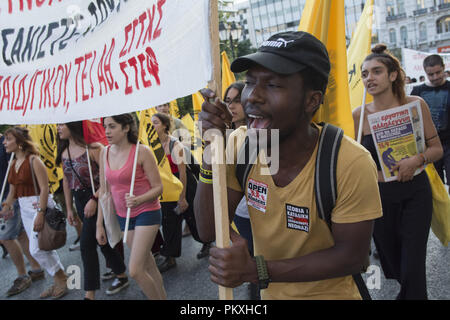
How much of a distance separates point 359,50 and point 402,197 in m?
1.38

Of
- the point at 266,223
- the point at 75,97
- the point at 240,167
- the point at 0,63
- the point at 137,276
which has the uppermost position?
the point at 0,63

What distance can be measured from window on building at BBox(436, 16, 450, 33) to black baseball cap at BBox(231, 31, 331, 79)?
6405cm

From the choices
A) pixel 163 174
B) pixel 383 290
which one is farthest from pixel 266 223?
pixel 163 174

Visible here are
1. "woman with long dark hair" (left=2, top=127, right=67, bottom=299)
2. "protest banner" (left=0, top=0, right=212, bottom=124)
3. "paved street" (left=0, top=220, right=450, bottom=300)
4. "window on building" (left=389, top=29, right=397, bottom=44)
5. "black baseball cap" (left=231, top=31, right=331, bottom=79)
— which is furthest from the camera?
"window on building" (left=389, top=29, right=397, bottom=44)

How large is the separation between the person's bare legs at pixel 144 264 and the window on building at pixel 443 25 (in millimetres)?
63462

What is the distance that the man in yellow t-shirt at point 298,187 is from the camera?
4.33ft

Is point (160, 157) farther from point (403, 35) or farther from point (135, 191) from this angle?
point (403, 35)

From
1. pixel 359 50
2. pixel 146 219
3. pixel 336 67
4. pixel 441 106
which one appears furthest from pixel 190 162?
pixel 441 106

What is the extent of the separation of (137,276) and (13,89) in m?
1.74

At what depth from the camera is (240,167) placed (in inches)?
63.6

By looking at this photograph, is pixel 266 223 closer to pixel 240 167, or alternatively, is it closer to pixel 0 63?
pixel 240 167

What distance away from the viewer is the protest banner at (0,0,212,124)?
1.49m

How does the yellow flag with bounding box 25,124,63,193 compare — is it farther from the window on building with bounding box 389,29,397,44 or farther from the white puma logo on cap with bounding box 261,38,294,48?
the window on building with bounding box 389,29,397,44

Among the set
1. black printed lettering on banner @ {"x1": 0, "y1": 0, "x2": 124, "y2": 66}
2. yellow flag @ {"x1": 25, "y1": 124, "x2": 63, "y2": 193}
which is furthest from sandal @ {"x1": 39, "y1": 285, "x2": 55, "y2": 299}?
black printed lettering on banner @ {"x1": 0, "y1": 0, "x2": 124, "y2": 66}
